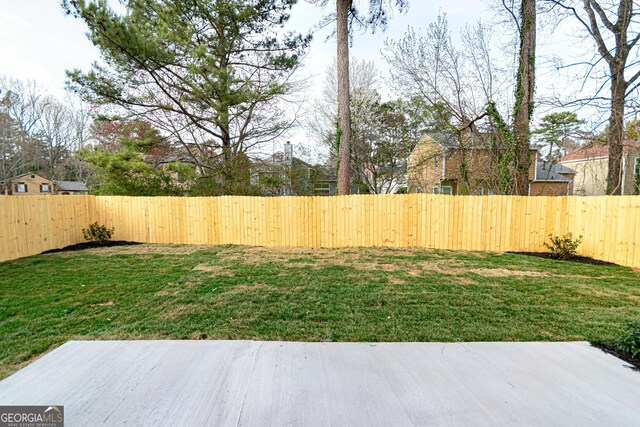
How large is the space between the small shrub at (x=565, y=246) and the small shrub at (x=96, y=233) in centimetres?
1138

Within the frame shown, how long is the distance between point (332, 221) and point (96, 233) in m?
6.56

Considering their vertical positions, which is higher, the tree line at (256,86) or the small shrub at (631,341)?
the tree line at (256,86)

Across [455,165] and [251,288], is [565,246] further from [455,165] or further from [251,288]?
[251,288]

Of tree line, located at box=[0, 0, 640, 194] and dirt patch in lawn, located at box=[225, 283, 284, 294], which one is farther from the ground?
tree line, located at box=[0, 0, 640, 194]

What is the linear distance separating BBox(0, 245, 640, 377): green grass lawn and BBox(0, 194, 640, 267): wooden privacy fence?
0.88 metres

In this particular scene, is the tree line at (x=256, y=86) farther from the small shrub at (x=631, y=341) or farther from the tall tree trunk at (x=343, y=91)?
the small shrub at (x=631, y=341)

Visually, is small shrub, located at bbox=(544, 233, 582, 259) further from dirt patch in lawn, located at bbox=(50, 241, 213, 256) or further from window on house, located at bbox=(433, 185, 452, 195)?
dirt patch in lawn, located at bbox=(50, 241, 213, 256)

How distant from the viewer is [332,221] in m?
7.35

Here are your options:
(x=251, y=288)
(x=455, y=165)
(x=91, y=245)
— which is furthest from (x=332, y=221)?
(x=91, y=245)

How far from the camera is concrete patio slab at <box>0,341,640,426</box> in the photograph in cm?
167

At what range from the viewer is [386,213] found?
7129 millimetres

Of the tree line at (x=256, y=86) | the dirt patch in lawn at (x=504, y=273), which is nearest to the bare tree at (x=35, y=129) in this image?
the tree line at (x=256, y=86)

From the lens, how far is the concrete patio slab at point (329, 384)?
1.67 m

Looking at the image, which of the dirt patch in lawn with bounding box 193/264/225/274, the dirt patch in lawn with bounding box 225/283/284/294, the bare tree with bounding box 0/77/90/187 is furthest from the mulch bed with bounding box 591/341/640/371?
the bare tree with bounding box 0/77/90/187
